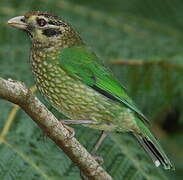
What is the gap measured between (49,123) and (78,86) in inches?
31.9

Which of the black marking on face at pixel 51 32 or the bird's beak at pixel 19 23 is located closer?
the bird's beak at pixel 19 23

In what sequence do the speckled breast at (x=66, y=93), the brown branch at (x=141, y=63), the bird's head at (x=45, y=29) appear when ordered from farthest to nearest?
the brown branch at (x=141, y=63), the bird's head at (x=45, y=29), the speckled breast at (x=66, y=93)

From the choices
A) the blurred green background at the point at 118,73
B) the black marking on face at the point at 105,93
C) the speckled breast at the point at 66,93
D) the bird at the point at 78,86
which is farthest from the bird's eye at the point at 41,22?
the blurred green background at the point at 118,73

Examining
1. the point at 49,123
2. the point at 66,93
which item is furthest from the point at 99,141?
the point at 49,123

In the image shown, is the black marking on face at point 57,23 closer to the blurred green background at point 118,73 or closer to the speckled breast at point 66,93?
the speckled breast at point 66,93

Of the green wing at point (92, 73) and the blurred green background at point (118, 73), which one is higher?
the green wing at point (92, 73)

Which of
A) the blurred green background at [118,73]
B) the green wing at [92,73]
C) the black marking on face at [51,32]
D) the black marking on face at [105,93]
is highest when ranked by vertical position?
the black marking on face at [51,32]

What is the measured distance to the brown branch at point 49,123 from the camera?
3.50 metres

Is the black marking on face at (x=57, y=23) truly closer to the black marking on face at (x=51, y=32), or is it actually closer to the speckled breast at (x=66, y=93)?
the black marking on face at (x=51, y=32)

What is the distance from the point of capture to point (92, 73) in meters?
4.68

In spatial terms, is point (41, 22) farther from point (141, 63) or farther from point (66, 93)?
point (141, 63)

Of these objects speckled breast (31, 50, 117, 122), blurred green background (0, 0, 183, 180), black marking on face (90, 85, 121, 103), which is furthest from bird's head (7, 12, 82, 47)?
blurred green background (0, 0, 183, 180)

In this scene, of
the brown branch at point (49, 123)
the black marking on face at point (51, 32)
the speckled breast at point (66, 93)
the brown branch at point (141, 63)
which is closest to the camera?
the brown branch at point (49, 123)

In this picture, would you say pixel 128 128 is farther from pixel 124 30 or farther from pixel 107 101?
pixel 124 30
